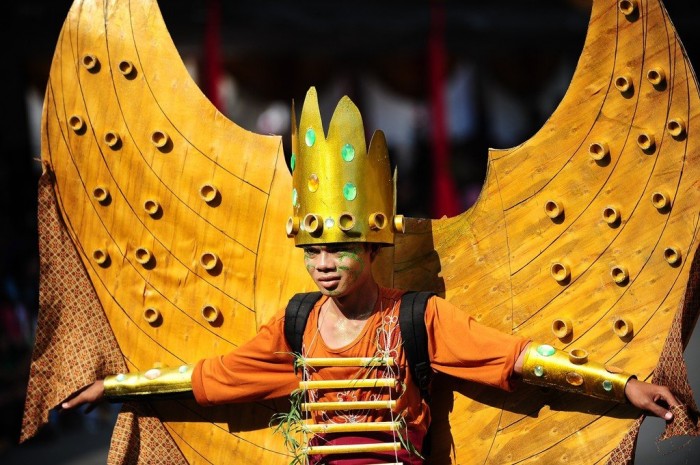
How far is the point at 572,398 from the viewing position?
389 centimetres

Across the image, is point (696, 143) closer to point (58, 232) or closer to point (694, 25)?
point (58, 232)

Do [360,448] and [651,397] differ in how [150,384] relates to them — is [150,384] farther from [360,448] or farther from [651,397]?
[651,397]

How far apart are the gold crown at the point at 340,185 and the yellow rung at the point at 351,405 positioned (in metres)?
0.48

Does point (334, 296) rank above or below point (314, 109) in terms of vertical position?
below

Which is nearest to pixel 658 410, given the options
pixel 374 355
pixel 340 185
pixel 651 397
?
pixel 651 397

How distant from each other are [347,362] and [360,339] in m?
0.09

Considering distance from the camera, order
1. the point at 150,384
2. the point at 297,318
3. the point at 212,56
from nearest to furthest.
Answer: the point at 297,318
the point at 150,384
the point at 212,56

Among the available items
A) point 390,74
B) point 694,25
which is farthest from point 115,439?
point 390,74

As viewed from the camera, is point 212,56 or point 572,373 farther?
point 212,56

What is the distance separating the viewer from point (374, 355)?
3.87m

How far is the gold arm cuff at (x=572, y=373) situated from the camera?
3662 millimetres

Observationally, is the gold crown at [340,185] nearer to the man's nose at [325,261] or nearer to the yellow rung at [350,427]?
the man's nose at [325,261]

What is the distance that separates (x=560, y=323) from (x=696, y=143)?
0.69 metres

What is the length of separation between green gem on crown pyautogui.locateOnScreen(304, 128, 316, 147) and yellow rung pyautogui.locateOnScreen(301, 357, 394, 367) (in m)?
0.66
